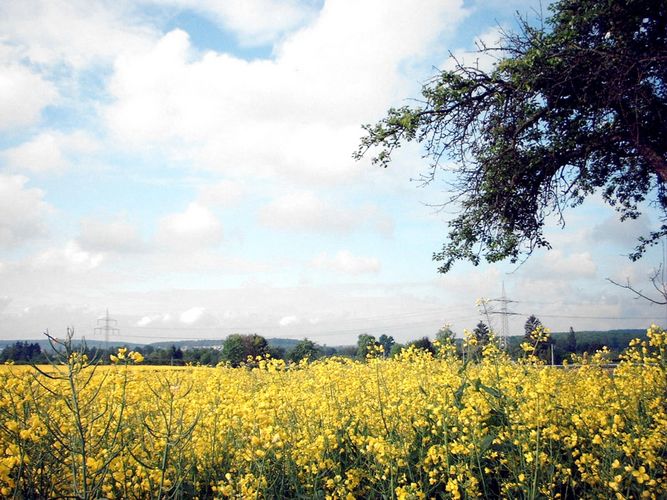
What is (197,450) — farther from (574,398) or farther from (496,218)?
(496,218)

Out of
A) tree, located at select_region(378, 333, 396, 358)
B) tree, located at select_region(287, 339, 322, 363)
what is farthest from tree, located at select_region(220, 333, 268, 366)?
tree, located at select_region(287, 339, 322, 363)

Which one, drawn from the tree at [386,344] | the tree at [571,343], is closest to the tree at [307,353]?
the tree at [386,344]

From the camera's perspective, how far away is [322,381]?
568cm

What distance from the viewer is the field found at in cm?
326

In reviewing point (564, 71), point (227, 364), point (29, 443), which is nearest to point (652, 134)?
point (564, 71)

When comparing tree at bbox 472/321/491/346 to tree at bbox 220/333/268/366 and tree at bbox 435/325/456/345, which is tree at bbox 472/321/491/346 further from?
tree at bbox 220/333/268/366

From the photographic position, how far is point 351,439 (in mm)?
4531

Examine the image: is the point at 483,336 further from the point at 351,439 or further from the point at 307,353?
the point at 307,353

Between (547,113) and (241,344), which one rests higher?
(547,113)

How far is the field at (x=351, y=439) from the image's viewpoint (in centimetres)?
326

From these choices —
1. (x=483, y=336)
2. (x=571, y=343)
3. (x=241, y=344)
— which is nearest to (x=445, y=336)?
(x=483, y=336)

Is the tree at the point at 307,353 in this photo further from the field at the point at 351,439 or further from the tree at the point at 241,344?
the tree at the point at 241,344

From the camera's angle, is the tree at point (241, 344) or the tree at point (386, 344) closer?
the tree at point (386, 344)

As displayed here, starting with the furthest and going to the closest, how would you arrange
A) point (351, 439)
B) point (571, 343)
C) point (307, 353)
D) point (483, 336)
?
1. point (571, 343)
2. point (307, 353)
3. point (483, 336)
4. point (351, 439)
